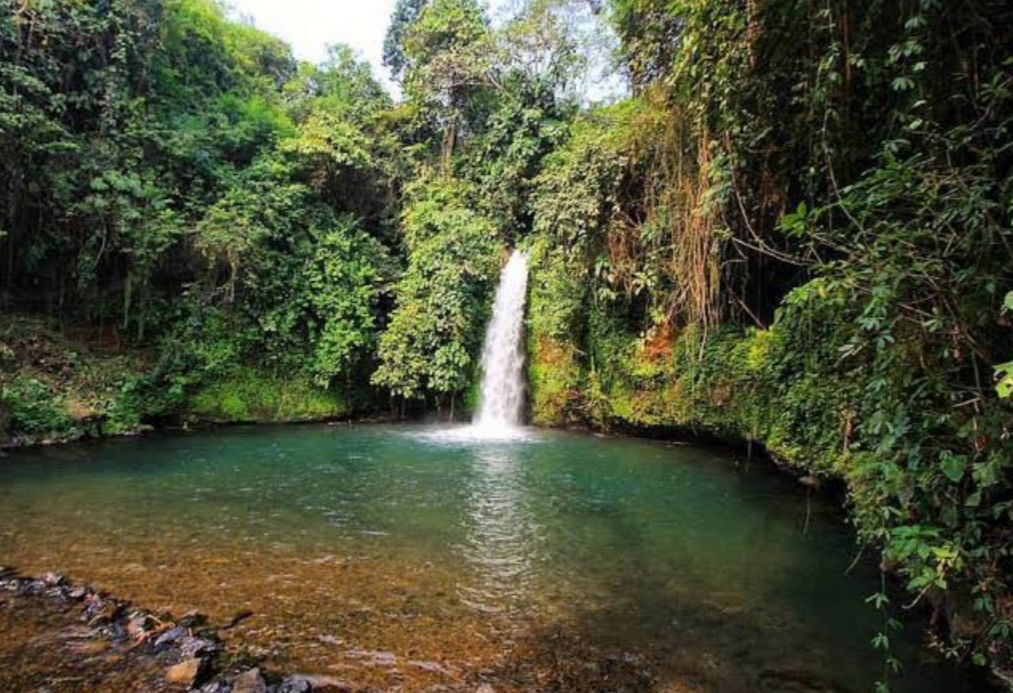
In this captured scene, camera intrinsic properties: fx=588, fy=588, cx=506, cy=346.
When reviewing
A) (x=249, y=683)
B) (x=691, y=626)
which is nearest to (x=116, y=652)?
(x=249, y=683)

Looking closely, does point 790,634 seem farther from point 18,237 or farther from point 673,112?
point 18,237

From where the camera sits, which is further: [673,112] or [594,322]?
[594,322]

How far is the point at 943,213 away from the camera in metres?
2.54

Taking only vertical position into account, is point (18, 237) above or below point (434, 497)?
above

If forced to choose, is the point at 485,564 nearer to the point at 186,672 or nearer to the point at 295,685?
the point at 295,685

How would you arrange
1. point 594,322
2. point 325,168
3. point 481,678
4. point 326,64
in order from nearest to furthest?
point 481,678 < point 594,322 < point 325,168 < point 326,64

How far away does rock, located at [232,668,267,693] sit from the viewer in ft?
9.91

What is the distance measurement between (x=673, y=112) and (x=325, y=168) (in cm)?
1060

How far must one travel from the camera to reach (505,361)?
43.0 ft

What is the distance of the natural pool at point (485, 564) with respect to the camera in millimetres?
3439

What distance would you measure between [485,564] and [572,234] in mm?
6171

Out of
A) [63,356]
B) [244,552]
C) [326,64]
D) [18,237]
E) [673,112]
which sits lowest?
[244,552]

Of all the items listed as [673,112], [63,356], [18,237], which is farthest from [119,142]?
[673,112]

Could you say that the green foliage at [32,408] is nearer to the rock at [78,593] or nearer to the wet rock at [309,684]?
the rock at [78,593]
